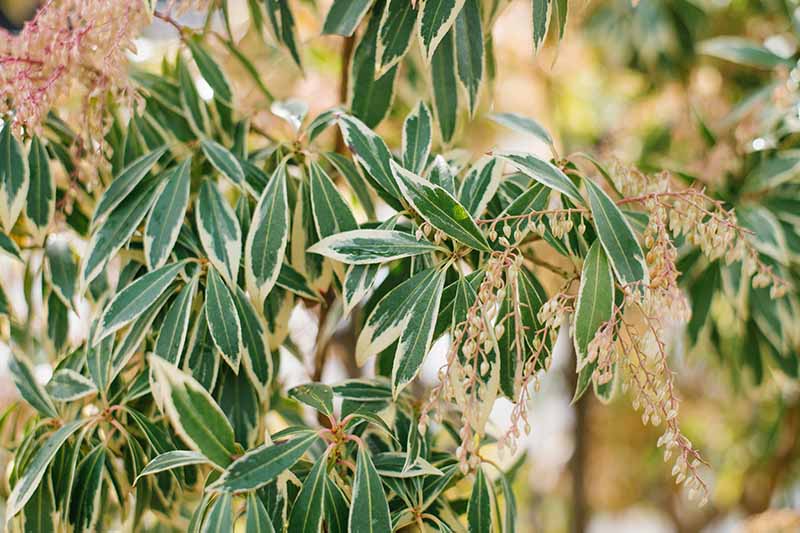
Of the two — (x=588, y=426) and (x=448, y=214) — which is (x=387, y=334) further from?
(x=588, y=426)

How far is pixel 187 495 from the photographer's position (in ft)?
2.54

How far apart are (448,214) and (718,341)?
72 cm

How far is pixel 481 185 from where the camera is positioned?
0.69 metres

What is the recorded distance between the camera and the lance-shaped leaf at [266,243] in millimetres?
666

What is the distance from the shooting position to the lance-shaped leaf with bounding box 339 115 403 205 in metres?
0.67

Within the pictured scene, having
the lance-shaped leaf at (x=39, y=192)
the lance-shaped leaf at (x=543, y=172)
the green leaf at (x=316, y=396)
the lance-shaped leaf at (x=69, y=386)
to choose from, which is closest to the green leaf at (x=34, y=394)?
the lance-shaped leaf at (x=69, y=386)

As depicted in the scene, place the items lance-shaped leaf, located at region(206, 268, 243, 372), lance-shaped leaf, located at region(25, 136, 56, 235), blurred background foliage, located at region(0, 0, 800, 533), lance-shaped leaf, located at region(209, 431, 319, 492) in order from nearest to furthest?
Result: 1. lance-shaped leaf, located at region(209, 431, 319, 492)
2. lance-shaped leaf, located at region(206, 268, 243, 372)
3. lance-shaped leaf, located at region(25, 136, 56, 235)
4. blurred background foliage, located at region(0, 0, 800, 533)

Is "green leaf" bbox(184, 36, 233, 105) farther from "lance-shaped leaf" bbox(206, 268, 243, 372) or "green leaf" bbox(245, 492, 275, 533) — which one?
"green leaf" bbox(245, 492, 275, 533)

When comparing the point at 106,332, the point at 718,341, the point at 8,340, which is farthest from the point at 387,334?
the point at 718,341

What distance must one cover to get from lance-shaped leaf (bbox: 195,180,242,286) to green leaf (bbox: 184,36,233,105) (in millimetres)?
128

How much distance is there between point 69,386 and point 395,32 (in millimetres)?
417

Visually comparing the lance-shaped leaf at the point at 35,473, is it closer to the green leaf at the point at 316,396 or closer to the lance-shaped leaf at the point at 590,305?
the green leaf at the point at 316,396

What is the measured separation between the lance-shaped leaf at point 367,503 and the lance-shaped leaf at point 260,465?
44 mm

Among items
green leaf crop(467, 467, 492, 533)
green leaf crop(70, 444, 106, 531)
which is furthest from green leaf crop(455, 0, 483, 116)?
green leaf crop(70, 444, 106, 531)
